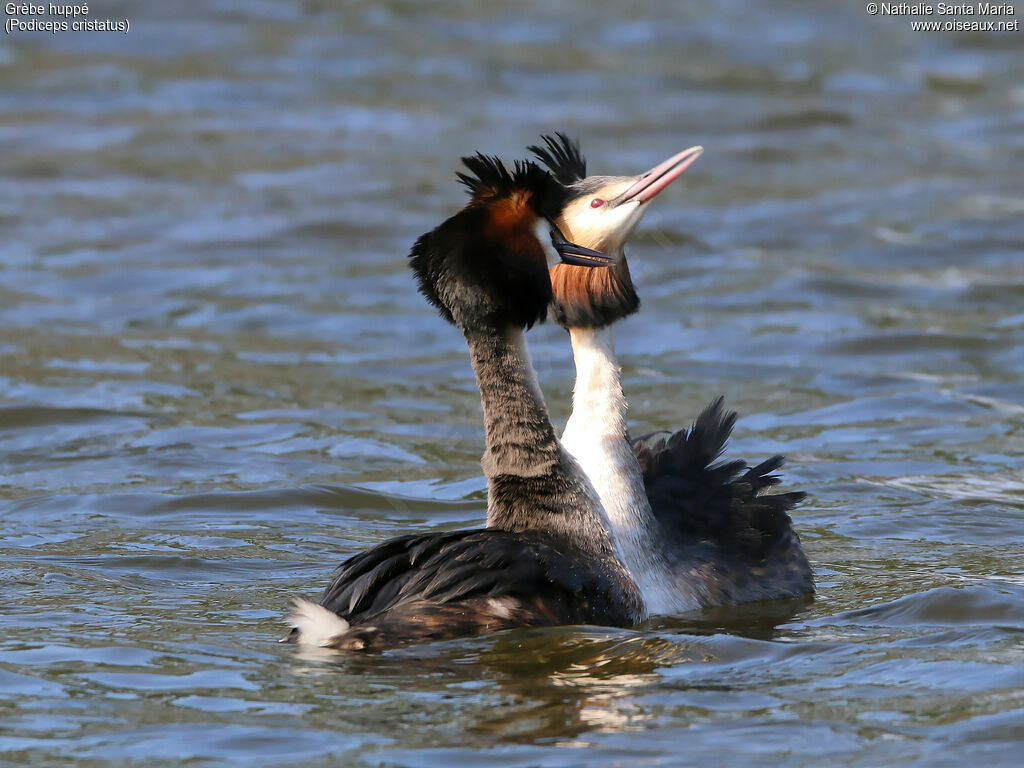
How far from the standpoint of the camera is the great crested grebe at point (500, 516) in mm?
6492

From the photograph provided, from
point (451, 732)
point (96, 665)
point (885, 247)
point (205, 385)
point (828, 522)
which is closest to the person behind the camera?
point (451, 732)

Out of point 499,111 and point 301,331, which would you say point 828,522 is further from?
point 499,111

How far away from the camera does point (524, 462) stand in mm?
7055

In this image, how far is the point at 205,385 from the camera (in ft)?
39.6

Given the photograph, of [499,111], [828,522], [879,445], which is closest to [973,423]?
[879,445]

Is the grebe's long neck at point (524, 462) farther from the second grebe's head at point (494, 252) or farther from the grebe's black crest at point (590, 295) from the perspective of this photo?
the grebe's black crest at point (590, 295)

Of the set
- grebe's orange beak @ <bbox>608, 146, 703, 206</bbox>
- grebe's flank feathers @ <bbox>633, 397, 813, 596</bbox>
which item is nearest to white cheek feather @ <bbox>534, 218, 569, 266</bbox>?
grebe's orange beak @ <bbox>608, 146, 703, 206</bbox>

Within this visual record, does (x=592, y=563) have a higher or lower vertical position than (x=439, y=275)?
lower

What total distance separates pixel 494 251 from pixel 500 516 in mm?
1077

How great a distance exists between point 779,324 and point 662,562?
6.37 metres

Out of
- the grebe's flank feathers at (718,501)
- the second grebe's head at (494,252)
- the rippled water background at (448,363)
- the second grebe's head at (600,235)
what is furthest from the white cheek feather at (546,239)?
the rippled water background at (448,363)

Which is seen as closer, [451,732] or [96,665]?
[451,732]

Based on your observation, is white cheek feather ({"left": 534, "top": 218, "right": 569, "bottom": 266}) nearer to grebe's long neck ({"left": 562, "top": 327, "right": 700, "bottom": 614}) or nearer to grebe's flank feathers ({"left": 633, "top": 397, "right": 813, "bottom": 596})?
grebe's long neck ({"left": 562, "top": 327, "right": 700, "bottom": 614})

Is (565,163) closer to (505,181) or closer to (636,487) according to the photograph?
(505,181)
